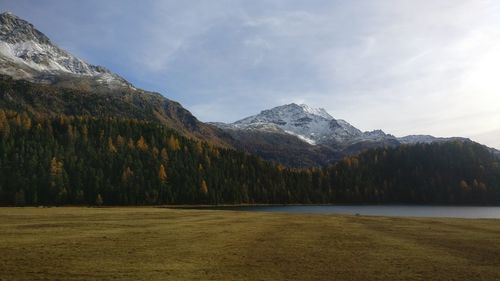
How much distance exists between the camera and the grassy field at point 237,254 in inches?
1117

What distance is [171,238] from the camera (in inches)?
1789

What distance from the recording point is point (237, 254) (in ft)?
118

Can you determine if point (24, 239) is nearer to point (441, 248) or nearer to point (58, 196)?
point (441, 248)

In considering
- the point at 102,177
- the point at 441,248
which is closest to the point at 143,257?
the point at 441,248

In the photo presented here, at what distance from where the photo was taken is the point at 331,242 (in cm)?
4503

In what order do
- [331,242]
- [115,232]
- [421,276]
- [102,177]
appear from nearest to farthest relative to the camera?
[421,276] → [331,242] → [115,232] → [102,177]

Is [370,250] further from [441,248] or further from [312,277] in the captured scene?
[312,277]

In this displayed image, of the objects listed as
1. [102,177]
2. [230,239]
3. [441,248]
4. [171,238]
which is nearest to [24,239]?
[171,238]

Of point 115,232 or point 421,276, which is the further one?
point 115,232

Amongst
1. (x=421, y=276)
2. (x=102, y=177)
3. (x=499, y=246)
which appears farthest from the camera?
(x=102, y=177)

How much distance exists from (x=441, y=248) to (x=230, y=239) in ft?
67.4

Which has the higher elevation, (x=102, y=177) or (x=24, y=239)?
(x=102, y=177)

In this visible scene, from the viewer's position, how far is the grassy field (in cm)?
2836

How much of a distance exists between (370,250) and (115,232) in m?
27.9
